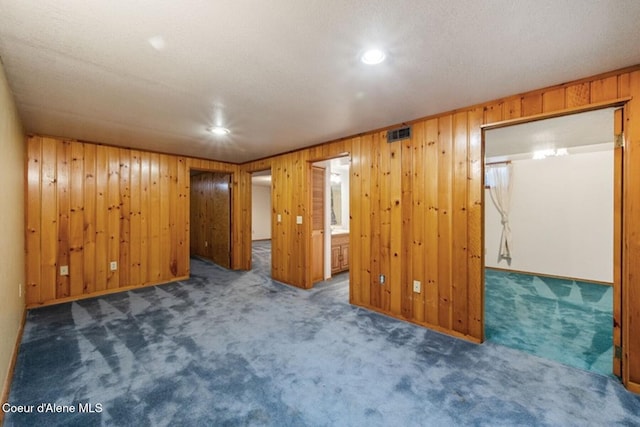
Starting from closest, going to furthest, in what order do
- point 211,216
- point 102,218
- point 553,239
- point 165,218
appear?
point 102,218 → point 165,218 → point 553,239 → point 211,216

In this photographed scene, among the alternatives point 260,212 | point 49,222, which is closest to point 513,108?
point 49,222

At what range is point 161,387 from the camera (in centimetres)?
189

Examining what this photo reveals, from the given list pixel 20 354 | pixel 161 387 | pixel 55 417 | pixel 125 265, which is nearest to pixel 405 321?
pixel 161 387

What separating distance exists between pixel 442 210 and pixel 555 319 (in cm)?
195

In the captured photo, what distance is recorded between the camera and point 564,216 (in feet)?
15.9

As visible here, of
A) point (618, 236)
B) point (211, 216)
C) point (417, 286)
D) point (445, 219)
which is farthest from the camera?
point (211, 216)

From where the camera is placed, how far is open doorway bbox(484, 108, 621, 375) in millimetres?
2697

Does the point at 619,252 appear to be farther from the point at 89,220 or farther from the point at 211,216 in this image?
the point at 211,216

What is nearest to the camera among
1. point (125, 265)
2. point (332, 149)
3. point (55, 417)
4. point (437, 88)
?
point (55, 417)

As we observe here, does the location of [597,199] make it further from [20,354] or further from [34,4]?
[20,354]

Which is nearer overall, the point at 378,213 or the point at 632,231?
the point at 632,231

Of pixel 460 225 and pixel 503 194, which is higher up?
pixel 503 194

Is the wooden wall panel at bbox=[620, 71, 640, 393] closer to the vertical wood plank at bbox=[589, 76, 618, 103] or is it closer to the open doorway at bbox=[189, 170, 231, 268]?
the vertical wood plank at bbox=[589, 76, 618, 103]

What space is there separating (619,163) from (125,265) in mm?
5897
